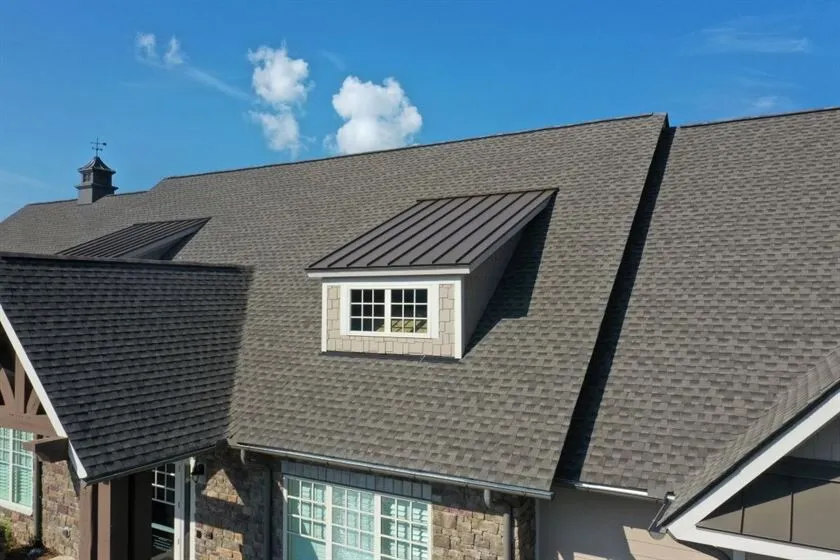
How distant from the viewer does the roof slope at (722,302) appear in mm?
6535

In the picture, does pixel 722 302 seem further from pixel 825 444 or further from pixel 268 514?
pixel 268 514

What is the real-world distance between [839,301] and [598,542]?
14.2 feet

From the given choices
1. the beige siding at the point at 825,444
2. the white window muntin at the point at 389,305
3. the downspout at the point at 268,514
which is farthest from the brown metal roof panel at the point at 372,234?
the beige siding at the point at 825,444

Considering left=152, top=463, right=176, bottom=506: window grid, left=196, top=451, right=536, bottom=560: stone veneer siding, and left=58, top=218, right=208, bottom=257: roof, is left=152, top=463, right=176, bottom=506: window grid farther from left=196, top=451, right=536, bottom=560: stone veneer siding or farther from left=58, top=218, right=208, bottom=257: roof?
left=58, top=218, right=208, bottom=257: roof

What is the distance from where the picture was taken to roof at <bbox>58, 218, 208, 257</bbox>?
14016mm

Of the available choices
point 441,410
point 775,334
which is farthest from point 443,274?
point 775,334

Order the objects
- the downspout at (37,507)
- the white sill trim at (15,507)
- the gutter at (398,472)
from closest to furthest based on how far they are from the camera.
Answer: the gutter at (398,472) → the downspout at (37,507) → the white sill trim at (15,507)

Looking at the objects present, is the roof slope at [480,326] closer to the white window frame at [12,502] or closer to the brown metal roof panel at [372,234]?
the brown metal roof panel at [372,234]

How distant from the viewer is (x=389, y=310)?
9.05 meters

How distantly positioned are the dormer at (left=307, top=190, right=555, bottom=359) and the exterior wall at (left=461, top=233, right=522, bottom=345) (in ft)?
0.05

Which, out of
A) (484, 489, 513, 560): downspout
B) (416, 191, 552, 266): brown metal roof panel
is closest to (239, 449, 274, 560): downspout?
(484, 489, 513, 560): downspout

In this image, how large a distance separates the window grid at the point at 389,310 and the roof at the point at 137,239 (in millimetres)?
7408

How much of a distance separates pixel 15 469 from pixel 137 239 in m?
6.10

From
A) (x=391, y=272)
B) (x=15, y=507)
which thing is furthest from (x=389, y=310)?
(x=15, y=507)
